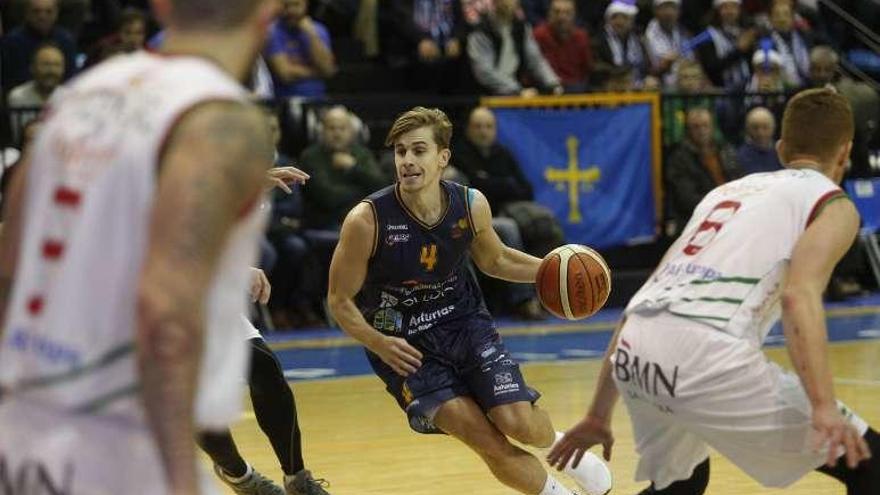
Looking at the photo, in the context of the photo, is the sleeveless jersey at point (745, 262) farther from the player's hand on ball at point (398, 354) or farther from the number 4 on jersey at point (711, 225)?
the player's hand on ball at point (398, 354)

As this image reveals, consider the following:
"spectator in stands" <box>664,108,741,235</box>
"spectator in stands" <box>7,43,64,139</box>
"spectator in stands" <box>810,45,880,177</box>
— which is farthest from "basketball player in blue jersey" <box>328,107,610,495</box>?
"spectator in stands" <box>810,45,880,177</box>

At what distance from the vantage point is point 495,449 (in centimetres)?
625

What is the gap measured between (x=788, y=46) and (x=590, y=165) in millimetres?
3286

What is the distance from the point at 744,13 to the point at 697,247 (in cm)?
1297

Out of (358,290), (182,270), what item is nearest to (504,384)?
(358,290)

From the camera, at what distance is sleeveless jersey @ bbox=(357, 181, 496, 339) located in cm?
654

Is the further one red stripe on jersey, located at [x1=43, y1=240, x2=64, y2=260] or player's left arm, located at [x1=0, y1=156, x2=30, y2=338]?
player's left arm, located at [x1=0, y1=156, x2=30, y2=338]

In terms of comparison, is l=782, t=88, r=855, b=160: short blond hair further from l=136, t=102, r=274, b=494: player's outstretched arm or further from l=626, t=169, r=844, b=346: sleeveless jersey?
l=136, t=102, r=274, b=494: player's outstretched arm

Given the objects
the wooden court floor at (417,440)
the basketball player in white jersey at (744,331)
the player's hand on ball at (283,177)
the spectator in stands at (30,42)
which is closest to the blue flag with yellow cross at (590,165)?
the wooden court floor at (417,440)

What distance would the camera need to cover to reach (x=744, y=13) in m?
16.9

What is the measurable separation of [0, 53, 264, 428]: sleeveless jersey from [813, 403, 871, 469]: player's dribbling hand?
6.11 feet

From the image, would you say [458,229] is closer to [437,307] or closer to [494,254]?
[494,254]

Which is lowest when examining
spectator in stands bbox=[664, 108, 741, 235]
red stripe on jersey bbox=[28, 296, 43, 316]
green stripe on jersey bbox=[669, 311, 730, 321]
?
spectator in stands bbox=[664, 108, 741, 235]

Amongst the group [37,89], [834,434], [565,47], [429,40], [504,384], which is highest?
[834,434]
